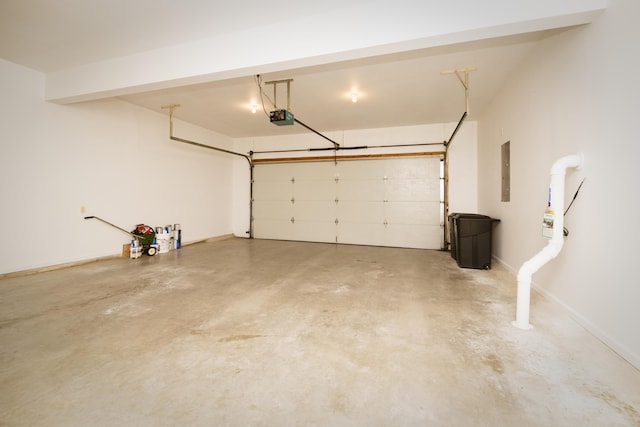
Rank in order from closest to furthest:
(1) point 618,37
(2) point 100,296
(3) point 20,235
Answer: (1) point 618,37, (2) point 100,296, (3) point 20,235

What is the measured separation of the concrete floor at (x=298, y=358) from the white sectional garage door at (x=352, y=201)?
3.18 metres

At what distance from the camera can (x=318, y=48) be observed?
2695 millimetres

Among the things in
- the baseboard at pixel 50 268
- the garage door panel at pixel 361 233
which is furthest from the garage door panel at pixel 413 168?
the baseboard at pixel 50 268

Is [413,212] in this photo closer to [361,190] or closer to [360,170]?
[361,190]

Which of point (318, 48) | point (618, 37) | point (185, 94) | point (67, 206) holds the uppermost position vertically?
point (185, 94)

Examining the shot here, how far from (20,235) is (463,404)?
5.67 m

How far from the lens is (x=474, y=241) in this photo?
446 cm

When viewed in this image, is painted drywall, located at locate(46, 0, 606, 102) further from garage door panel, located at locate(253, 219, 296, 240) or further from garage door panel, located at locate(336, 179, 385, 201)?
garage door panel, located at locate(253, 219, 296, 240)

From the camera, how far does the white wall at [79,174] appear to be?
395cm

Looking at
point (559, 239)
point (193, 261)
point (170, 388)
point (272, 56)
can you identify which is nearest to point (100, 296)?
point (193, 261)

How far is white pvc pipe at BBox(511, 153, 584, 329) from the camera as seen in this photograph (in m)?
2.40

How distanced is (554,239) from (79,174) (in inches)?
256

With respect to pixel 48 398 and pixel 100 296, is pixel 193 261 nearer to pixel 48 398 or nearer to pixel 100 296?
pixel 100 296

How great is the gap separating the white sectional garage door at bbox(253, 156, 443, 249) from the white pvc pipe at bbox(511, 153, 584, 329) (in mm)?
4188
